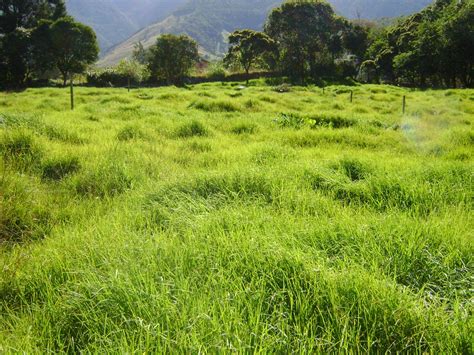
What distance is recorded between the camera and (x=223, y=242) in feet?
9.43

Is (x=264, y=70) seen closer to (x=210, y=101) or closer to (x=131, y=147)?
(x=210, y=101)

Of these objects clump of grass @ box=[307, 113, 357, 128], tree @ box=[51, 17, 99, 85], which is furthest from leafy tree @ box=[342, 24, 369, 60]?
clump of grass @ box=[307, 113, 357, 128]

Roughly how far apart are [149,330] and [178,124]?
8147 mm

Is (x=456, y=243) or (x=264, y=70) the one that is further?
(x=264, y=70)

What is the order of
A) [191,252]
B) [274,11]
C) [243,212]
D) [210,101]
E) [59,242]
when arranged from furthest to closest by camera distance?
[274,11], [210,101], [243,212], [59,242], [191,252]

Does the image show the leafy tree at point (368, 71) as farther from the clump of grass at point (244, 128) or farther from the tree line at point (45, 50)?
the clump of grass at point (244, 128)

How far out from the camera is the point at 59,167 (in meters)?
5.77

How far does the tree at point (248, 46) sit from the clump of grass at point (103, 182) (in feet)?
161

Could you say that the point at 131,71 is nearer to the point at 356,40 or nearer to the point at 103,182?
the point at 356,40

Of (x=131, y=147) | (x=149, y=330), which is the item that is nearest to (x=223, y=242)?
(x=149, y=330)

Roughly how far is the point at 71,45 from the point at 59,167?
126 ft

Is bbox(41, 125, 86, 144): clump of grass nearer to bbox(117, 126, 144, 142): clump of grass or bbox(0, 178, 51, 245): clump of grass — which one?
bbox(117, 126, 144, 142): clump of grass

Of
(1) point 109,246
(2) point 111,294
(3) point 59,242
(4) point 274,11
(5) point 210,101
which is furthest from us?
(4) point 274,11

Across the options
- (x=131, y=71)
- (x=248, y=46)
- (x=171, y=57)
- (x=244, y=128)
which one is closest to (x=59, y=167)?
(x=244, y=128)
